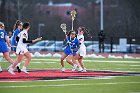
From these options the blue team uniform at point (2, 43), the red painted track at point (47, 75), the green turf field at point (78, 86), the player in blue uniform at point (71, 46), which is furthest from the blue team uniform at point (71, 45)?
the green turf field at point (78, 86)

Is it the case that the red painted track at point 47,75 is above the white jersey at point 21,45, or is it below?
below

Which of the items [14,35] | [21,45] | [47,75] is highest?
[14,35]

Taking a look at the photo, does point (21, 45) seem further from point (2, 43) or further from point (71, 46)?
point (71, 46)

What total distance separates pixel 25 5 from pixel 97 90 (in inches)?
3076

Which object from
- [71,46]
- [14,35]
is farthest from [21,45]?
[71,46]


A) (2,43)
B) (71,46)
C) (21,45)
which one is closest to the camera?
(21,45)

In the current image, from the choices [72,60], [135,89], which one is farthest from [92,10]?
[135,89]

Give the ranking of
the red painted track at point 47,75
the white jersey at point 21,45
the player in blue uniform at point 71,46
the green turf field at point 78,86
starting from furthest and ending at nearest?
the player in blue uniform at point 71,46
the white jersey at point 21,45
the red painted track at point 47,75
the green turf field at point 78,86

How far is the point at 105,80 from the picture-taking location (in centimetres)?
2059

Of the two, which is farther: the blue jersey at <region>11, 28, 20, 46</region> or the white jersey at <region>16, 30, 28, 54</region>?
the blue jersey at <region>11, 28, 20, 46</region>

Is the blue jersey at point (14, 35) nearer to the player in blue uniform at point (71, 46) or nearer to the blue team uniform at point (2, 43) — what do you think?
the blue team uniform at point (2, 43)

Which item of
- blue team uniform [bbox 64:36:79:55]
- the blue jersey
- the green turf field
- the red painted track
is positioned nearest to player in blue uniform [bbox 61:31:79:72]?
blue team uniform [bbox 64:36:79:55]

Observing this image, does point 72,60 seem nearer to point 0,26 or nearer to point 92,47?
point 0,26

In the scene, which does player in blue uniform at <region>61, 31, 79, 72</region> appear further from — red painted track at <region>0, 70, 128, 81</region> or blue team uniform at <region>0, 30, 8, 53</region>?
blue team uniform at <region>0, 30, 8, 53</region>
